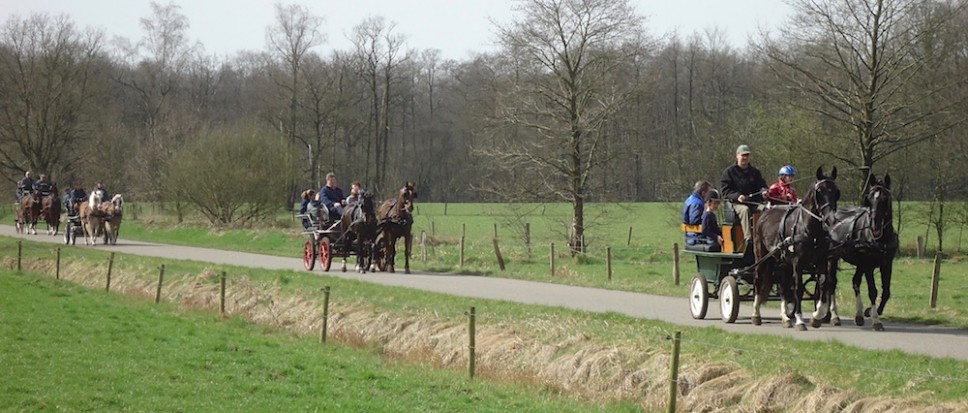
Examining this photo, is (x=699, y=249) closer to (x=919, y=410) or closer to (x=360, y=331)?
(x=360, y=331)

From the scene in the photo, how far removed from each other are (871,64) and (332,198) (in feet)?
52.1

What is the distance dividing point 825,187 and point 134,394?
9278mm

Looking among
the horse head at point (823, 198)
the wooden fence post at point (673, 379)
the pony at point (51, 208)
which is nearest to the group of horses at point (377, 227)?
the horse head at point (823, 198)

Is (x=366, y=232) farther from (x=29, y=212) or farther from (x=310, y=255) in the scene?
(x=29, y=212)

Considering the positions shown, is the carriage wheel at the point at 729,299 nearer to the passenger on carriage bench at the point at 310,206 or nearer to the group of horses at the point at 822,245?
the group of horses at the point at 822,245

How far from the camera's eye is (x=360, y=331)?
17531mm

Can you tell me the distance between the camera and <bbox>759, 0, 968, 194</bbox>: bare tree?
3241 cm

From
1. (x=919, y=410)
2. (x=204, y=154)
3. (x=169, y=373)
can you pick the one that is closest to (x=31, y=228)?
(x=204, y=154)

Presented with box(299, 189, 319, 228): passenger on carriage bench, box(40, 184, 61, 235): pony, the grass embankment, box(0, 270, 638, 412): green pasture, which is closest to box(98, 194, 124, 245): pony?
box(40, 184, 61, 235): pony

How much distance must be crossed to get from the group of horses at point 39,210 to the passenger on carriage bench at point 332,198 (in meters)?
19.3

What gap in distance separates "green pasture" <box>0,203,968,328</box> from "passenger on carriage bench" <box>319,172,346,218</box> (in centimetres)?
242

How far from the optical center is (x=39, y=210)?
45.3 meters

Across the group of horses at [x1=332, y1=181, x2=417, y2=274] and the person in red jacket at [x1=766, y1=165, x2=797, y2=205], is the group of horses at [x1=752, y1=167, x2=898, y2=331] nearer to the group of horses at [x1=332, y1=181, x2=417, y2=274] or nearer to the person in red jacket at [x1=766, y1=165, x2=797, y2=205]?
the person in red jacket at [x1=766, y1=165, x2=797, y2=205]

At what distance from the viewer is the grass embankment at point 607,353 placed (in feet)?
35.6
